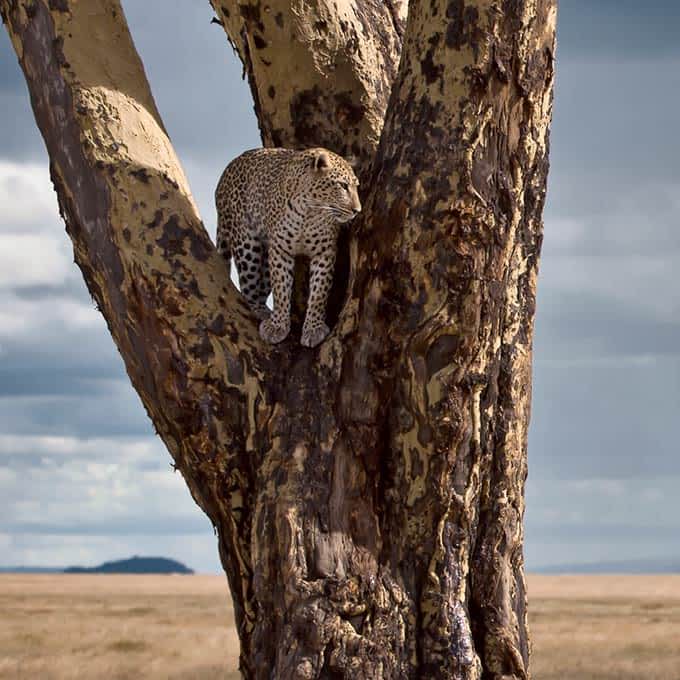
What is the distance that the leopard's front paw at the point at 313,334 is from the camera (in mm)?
7121

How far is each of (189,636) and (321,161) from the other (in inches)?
808

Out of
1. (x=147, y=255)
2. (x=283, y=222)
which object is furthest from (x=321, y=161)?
(x=147, y=255)

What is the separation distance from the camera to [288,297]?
295 inches

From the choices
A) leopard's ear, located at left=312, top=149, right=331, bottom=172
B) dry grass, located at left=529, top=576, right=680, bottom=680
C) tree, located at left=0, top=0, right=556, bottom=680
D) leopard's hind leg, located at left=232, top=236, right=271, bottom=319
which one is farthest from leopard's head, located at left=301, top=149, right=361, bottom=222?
dry grass, located at left=529, top=576, right=680, bottom=680

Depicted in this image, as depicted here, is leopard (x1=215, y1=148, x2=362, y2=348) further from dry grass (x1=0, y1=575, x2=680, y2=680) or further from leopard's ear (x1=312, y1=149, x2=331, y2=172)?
dry grass (x1=0, y1=575, x2=680, y2=680)

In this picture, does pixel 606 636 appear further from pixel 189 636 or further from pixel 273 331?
pixel 273 331

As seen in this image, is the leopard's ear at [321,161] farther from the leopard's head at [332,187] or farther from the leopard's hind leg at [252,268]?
the leopard's hind leg at [252,268]

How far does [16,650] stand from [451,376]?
2037 cm

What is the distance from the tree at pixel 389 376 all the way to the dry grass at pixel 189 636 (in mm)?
15024

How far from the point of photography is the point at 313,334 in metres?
7.15

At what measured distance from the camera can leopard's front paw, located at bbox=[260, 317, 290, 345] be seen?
719 centimetres

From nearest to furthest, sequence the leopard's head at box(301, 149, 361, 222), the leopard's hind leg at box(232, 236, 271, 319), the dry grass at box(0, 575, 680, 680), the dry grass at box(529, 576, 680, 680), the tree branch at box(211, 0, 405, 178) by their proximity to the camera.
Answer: the leopard's head at box(301, 149, 361, 222) < the leopard's hind leg at box(232, 236, 271, 319) < the tree branch at box(211, 0, 405, 178) < the dry grass at box(529, 576, 680, 680) < the dry grass at box(0, 575, 680, 680)

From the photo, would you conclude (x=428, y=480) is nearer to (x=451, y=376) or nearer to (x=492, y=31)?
(x=451, y=376)

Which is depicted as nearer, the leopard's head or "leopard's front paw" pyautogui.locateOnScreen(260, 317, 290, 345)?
"leopard's front paw" pyautogui.locateOnScreen(260, 317, 290, 345)
